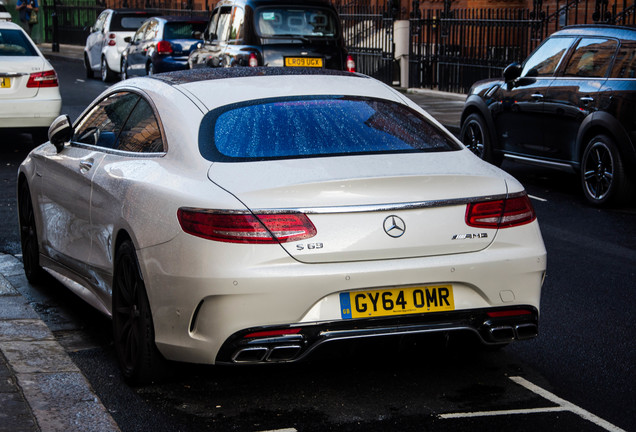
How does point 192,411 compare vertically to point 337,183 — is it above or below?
below

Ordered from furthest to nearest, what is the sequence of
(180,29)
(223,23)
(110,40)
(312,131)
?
(110,40), (180,29), (223,23), (312,131)

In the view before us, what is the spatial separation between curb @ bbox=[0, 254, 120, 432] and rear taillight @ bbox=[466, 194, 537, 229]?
1.79m

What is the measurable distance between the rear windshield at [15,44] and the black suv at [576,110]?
239 inches

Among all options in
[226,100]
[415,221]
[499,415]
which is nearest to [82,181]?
[226,100]

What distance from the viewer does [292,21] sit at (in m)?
18.1

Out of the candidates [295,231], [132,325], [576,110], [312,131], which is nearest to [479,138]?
[576,110]

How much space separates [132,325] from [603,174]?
6.72 m

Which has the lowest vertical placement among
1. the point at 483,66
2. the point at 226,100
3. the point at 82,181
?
the point at 483,66

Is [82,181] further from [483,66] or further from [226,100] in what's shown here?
[483,66]

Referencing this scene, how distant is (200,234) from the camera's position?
15.9ft

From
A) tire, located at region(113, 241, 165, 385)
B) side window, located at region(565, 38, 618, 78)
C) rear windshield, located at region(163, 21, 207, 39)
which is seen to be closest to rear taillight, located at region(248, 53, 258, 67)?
rear windshield, located at region(163, 21, 207, 39)

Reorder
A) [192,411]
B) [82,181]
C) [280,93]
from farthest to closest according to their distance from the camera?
[82,181], [280,93], [192,411]

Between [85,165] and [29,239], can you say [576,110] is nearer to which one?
[29,239]

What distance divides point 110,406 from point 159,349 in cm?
33
